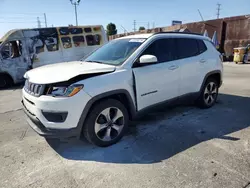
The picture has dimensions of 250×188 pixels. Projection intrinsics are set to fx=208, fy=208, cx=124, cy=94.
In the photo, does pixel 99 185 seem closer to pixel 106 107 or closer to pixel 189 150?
pixel 106 107

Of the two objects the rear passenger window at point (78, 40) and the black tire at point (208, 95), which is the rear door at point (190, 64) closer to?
the black tire at point (208, 95)

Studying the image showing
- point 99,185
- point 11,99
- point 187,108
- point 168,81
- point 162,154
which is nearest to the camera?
point 99,185

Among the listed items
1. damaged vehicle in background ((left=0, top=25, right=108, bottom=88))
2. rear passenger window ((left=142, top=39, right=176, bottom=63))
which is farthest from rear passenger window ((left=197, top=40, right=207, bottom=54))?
damaged vehicle in background ((left=0, top=25, right=108, bottom=88))

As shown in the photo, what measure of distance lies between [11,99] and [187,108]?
5.73 m

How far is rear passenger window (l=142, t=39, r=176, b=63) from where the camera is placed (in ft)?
12.3

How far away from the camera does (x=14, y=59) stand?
9.20 metres

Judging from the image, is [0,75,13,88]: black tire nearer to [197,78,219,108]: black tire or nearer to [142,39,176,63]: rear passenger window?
[142,39,176,63]: rear passenger window

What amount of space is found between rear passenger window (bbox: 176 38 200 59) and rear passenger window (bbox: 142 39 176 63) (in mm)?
185

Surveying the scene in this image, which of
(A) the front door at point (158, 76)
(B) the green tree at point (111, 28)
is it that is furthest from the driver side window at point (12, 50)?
(B) the green tree at point (111, 28)

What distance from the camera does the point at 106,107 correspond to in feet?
10.3

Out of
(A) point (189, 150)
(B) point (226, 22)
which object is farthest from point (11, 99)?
(B) point (226, 22)

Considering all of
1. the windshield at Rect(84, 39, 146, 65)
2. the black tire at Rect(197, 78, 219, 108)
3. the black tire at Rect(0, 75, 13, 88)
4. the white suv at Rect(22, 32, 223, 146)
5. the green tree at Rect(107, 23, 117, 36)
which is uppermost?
the green tree at Rect(107, 23, 117, 36)

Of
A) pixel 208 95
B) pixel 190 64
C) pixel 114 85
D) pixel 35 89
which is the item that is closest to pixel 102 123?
pixel 114 85

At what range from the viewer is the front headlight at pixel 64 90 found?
2.78 metres
